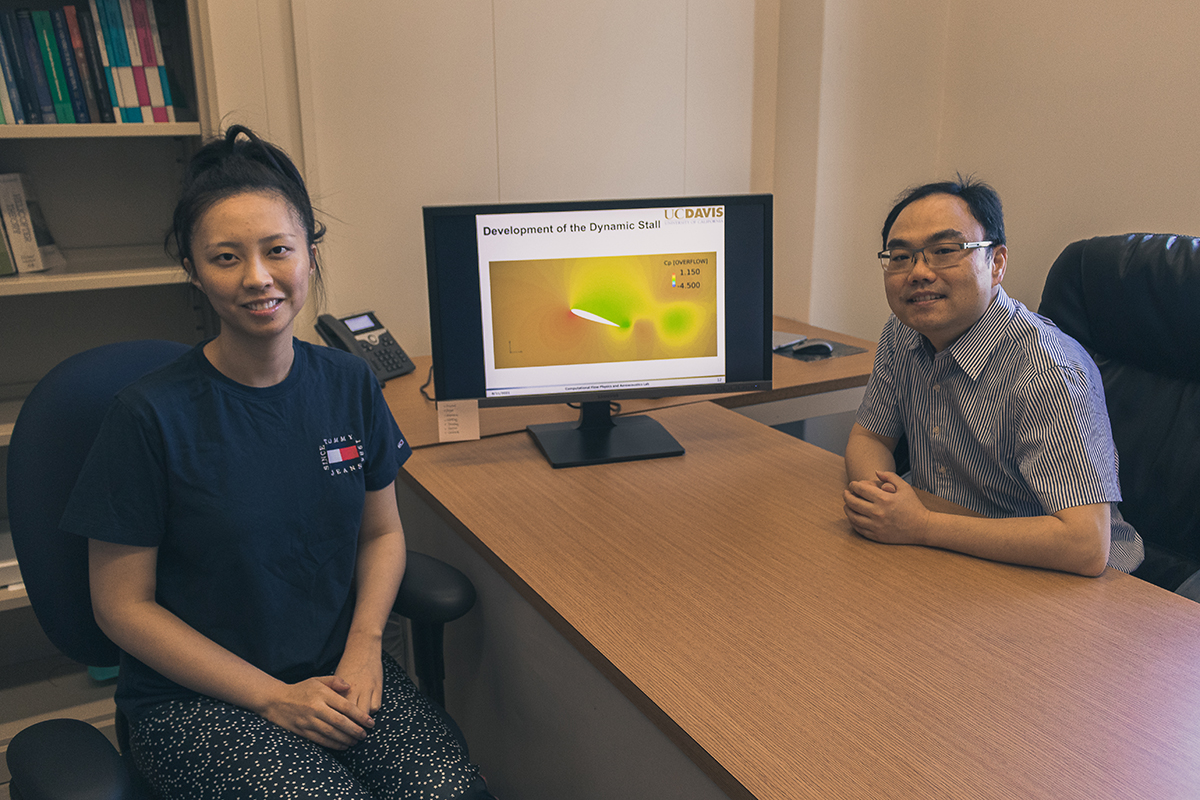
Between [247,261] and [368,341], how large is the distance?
106 centimetres

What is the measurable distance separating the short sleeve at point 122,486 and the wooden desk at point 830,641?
18.0 inches

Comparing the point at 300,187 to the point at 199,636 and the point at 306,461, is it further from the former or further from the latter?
the point at 199,636

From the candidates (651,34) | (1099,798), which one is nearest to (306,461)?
(1099,798)

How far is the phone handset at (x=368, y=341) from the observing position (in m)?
2.11

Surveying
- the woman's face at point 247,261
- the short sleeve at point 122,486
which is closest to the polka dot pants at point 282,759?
the short sleeve at point 122,486

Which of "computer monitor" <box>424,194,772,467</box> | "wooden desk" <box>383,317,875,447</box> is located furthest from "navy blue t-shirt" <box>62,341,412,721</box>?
"wooden desk" <box>383,317,875,447</box>

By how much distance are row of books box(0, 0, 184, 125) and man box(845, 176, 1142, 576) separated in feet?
5.20

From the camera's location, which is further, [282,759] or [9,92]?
[9,92]

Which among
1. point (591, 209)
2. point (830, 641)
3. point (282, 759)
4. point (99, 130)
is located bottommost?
point (282, 759)

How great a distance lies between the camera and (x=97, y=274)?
6.00 feet

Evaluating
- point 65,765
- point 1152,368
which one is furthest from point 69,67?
point 1152,368

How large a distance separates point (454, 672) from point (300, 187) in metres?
0.93

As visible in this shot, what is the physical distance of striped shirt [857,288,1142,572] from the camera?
1.23 metres

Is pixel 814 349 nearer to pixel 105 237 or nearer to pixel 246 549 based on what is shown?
pixel 246 549
